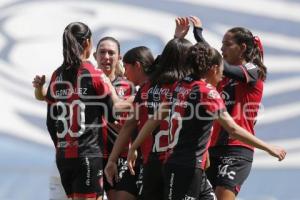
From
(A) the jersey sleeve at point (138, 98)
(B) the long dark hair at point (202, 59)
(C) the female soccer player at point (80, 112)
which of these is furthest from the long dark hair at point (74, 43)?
(B) the long dark hair at point (202, 59)

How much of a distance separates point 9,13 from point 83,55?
3490 mm

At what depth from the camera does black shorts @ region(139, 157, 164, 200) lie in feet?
18.6

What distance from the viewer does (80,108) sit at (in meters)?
6.05

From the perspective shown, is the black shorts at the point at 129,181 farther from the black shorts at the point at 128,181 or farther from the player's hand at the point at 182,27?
the player's hand at the point at 182,27

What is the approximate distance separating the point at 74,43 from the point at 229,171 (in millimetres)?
1449

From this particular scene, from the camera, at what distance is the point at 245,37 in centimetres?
644

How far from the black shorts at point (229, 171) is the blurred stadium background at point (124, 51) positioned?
8.47ft

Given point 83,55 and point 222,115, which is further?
point 83,55

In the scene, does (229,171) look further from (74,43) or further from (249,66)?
(74,43)

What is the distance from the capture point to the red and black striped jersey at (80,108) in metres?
6.01

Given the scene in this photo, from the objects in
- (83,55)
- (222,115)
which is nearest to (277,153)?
(222,115)

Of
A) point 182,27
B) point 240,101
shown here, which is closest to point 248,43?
point 240,101

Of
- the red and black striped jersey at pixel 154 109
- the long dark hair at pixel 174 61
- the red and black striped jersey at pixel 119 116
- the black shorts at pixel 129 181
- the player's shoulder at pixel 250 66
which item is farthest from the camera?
the black shorts at pixel 129 181

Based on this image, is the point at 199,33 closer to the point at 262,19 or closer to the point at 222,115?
the point at 222,115
